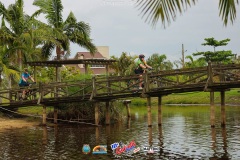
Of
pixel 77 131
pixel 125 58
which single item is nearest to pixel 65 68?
pixel 125 58

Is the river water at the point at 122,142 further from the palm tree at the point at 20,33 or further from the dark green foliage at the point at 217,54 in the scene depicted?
the dark green foliage at the point at 217,54

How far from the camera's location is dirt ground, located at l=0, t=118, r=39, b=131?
23616 millimetres

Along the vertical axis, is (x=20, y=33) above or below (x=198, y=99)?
above

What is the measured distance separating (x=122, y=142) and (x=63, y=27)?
18354mm

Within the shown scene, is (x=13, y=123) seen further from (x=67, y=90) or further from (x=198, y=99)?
(x=198, y=99)

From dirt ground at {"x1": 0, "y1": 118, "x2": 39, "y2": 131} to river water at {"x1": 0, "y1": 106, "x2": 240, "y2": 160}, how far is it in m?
1.27

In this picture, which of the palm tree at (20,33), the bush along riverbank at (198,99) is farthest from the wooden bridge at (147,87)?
the bush along riverbank at (198,99)

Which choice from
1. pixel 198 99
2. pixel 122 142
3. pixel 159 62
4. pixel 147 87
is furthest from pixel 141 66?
pixel 159 62

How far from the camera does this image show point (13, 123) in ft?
82.0

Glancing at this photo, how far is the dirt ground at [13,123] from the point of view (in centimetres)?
2362

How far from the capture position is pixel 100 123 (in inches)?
991

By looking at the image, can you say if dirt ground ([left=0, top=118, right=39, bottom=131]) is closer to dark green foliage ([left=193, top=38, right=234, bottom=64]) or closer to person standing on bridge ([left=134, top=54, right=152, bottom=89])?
person standing on bridge ([left=134, top=54, right=152, bottom=89])

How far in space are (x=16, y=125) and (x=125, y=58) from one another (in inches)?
1455

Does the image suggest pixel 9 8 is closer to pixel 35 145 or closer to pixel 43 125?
pixel 43 125
